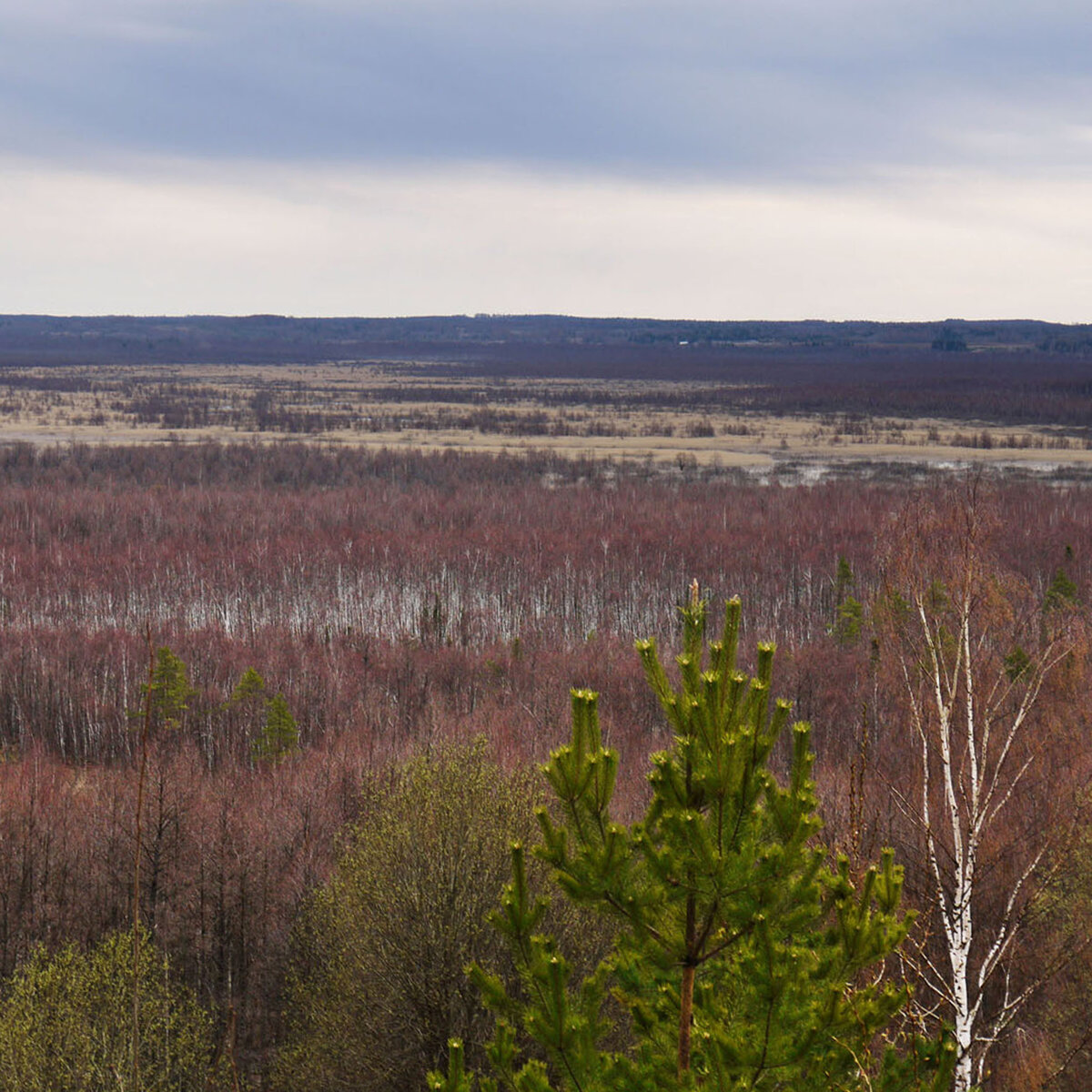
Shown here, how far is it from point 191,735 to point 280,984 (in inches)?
788

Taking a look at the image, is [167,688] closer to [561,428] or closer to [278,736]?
[278,736]

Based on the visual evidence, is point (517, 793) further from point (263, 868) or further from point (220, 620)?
point (220, 620)

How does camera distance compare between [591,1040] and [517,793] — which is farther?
[517,793]

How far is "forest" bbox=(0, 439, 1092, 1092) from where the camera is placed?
24.7 feet

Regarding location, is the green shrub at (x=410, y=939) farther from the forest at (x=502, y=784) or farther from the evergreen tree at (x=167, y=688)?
the evergreen tree at (x=167, y=688)

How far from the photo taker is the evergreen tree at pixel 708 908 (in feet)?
21.2

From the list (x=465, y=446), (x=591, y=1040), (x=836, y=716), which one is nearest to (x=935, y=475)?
(x=465, y=446)

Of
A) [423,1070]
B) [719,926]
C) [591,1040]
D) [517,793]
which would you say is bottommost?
[423,1070]

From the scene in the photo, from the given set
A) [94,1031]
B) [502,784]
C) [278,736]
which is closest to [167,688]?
[278,736]

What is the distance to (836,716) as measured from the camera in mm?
46938

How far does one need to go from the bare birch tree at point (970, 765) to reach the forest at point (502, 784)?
17 cm

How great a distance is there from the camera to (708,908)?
22.7 ft

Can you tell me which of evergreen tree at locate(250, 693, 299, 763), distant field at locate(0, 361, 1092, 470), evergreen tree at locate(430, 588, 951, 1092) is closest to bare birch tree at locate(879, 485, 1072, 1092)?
evergreen tree at locate(430, 588, 951, 1092)

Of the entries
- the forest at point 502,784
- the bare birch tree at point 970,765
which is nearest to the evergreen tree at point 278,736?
the forest at point 502,784
